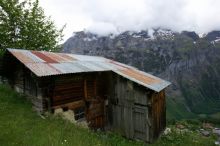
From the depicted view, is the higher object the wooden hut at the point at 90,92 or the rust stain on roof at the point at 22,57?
the rust stain on roof at the point at 22,57

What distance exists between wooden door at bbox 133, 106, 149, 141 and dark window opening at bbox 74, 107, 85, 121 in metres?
4.14

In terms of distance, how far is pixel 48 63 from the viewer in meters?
18.4

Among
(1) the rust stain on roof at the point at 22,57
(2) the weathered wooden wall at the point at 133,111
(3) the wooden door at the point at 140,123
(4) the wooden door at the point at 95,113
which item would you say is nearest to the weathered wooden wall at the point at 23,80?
(1) the rust stain on roof at the point at 22,57

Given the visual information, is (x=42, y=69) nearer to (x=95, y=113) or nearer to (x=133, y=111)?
(x=95, y=113)

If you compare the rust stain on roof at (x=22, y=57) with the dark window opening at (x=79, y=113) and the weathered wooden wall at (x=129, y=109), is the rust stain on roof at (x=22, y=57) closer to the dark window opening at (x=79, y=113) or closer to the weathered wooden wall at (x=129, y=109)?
the dark window opening at (x=79, y=113)

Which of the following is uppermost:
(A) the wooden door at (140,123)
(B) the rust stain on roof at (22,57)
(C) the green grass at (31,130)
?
(B) the rust stain on roof at (22,57)

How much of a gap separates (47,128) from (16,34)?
75.1 ft

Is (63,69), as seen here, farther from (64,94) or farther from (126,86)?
(126,86)

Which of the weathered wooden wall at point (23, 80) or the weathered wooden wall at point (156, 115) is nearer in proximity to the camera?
the weathered wooden wall at point (23, 80)

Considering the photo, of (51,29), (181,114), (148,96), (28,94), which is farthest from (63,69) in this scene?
(181,114)

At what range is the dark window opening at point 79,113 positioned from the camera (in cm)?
1998

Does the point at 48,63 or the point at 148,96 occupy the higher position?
the point at 48,63

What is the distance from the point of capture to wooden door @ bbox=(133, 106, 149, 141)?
20641mm

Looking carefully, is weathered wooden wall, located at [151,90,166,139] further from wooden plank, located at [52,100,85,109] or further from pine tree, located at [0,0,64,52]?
pine tree, located at [0,0,64,52]
